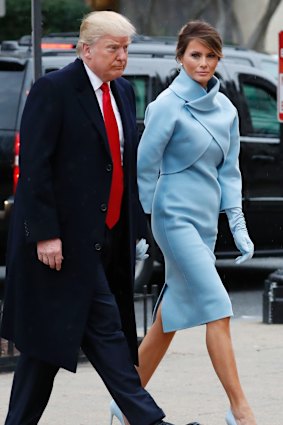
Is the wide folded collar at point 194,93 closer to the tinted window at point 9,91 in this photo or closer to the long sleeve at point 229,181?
the long sleeve at point 229,181

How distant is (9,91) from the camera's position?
37.5 feet

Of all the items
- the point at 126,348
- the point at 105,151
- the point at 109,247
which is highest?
the point at 105,151

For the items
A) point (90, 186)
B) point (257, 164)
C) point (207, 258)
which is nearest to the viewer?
point (90, 186)

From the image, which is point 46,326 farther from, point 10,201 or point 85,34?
point 10,201

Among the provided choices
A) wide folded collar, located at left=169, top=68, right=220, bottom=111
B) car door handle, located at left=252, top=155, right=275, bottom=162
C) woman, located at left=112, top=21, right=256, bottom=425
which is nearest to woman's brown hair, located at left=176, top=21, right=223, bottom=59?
woman, located at left=112, top=21, right=256, bottom=425

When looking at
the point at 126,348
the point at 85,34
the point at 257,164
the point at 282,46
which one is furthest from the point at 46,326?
the point at 257,164

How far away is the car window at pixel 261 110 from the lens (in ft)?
40.6

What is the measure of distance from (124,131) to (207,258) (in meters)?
0.81

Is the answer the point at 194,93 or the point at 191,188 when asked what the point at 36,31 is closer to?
the point at 194,93

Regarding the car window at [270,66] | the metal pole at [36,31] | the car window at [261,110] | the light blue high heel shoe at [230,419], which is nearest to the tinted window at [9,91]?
the car window at [261,110]

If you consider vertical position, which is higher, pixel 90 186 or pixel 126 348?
pixel 90 186

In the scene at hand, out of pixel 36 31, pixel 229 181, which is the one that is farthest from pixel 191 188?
pixel 36 31

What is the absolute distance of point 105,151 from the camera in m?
5.66

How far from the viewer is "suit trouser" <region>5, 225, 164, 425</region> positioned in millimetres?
5598
